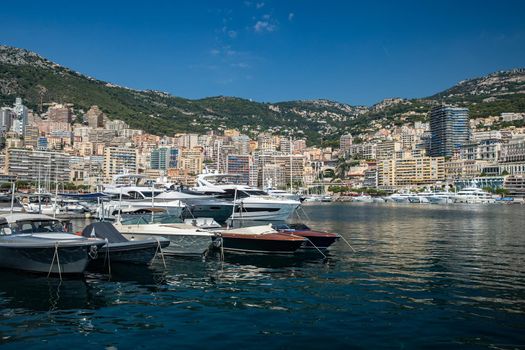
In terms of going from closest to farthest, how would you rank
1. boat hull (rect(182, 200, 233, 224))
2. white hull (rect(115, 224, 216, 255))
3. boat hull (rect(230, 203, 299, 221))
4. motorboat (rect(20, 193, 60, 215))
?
white hull (rect(115, 224, 216, 255)) < boat hull (rect(182, 200, 233, 224)) < motorboat (rect(20, 193, 60, 215)) < boat hull (rect(230, 203, 299, 221))

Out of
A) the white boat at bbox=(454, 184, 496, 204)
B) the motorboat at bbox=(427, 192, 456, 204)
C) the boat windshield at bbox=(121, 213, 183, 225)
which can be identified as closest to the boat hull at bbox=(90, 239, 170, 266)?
the boat windshield at bbox=(121, 213, 183, 225)

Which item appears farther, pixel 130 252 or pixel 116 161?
pixel 116 161

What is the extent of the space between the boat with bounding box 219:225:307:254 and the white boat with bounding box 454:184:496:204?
124 meters

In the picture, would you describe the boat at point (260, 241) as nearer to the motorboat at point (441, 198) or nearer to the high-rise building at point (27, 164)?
the motorboat at point (441, 198)

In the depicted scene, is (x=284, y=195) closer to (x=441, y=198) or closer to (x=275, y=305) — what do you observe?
(x=275, y=305)

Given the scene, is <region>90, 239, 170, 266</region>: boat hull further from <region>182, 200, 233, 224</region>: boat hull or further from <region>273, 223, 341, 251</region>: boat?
<region>182, 200, 233, 224</region>: boat hull

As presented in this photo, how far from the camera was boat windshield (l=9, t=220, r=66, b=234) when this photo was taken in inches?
765

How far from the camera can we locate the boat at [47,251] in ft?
55.4

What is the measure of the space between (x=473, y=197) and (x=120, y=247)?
441 feet

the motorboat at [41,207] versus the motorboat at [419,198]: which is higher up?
the motorboat at [41,207]

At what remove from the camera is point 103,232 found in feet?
65.5

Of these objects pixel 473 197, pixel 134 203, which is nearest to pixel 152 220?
pixel 134 203

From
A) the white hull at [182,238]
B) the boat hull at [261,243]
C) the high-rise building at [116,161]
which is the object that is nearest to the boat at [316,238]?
the boat hull at [261,243]

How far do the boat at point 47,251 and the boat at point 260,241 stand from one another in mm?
7447
